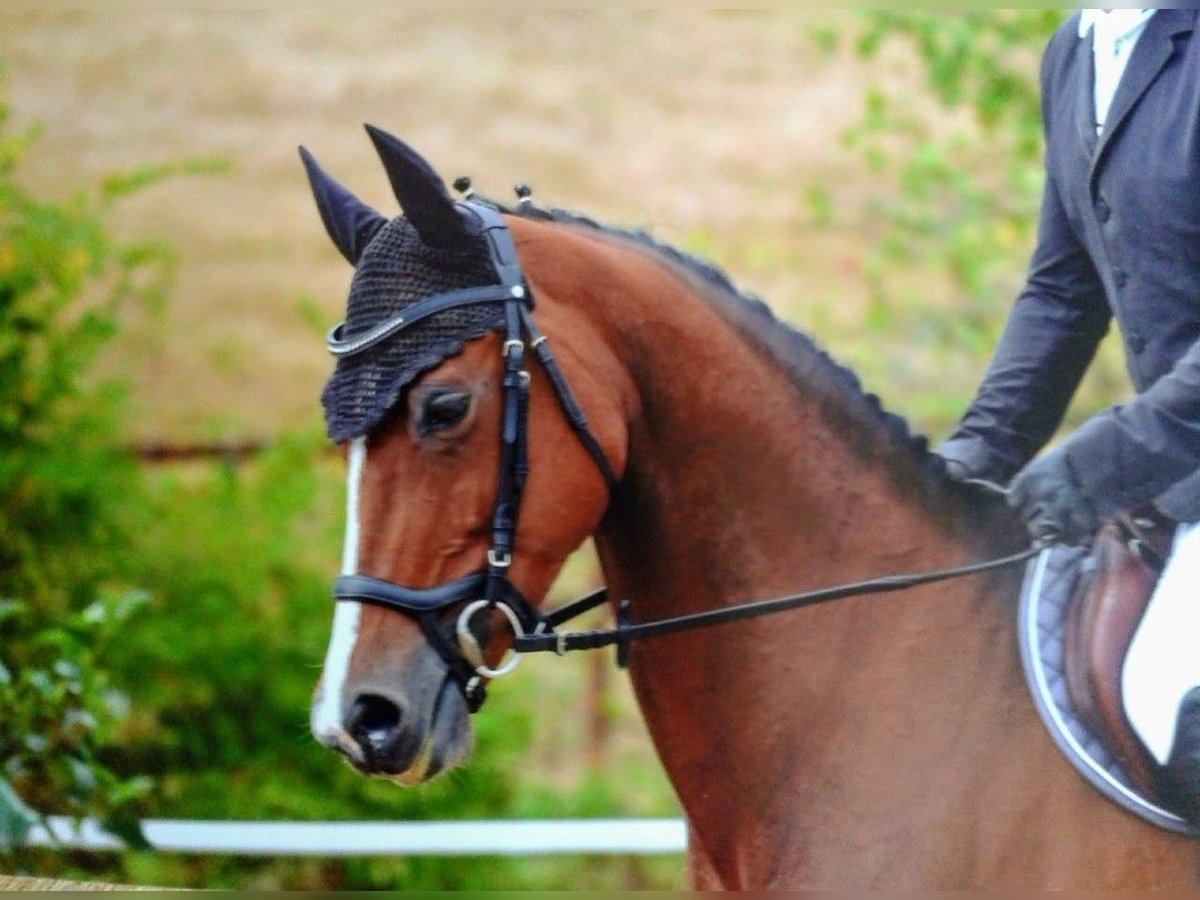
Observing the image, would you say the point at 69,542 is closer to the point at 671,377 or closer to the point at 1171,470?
the point at 671,377

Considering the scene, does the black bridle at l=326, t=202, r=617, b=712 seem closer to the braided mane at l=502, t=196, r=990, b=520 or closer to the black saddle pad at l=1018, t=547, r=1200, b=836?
the braided mane at l=502, t=196, r=990, b=520

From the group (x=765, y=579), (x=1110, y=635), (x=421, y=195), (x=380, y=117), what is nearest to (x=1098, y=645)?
(x=1110, y=635)

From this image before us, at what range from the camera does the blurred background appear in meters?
5.73

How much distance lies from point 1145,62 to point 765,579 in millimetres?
1102

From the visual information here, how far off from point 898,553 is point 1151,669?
1.50 feet

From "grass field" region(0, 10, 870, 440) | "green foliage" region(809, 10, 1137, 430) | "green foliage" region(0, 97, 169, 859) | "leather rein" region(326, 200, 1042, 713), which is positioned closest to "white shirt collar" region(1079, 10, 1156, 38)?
"leather rein" region(326, 200, 1042, 713)

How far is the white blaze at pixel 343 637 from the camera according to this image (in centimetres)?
235

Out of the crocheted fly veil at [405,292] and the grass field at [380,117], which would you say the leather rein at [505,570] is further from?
the grass field at [380,117]

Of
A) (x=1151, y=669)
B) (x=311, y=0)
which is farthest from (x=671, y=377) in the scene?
(x=311, y=0)

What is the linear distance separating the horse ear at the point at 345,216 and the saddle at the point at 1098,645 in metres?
1.28

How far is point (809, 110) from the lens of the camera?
11492 millimetres

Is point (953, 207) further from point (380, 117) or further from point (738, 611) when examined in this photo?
point (738, 611)

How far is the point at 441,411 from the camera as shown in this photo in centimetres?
242

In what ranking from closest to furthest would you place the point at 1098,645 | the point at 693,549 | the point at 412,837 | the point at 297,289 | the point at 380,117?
the point at 1098,645
the point at 693,549
the point at 412,837
the point at 297,289
the point at 380,117
